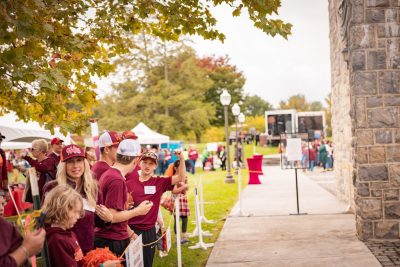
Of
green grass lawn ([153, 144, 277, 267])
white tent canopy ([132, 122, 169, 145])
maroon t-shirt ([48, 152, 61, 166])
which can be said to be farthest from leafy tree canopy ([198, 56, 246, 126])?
maroon t-shirt ([48, 152, 61, 166])

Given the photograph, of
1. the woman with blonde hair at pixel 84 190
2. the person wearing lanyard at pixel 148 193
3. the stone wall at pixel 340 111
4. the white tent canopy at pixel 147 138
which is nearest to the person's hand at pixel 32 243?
the woman with blonde hair at pixel 84 190

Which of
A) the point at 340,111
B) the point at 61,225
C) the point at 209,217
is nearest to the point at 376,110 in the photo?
the point at 340,111

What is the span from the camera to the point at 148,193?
5.24 metres

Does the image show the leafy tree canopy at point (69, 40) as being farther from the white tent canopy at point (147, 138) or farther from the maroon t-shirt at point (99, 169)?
the white tent canopy at point (147, 138)

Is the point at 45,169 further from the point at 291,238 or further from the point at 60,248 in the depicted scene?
the point at 60,248

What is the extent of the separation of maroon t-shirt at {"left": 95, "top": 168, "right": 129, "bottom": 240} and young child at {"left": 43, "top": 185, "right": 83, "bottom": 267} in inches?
25.8

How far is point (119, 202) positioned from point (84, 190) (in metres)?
0.32

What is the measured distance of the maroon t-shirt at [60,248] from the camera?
327cm

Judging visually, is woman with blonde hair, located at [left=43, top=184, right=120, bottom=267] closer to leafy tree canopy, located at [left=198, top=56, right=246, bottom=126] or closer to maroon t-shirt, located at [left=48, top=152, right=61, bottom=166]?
maroon t-shirt, located at [left=48, top=152, right=61, bottom=166]

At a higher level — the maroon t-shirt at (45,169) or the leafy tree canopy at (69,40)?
the leafy tree canopy at (69,40)

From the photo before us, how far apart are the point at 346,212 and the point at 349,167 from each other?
1.17m

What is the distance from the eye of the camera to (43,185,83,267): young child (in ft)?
10.7

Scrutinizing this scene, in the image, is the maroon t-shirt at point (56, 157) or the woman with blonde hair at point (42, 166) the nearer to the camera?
the woman with blonde hair at point (42, 166)

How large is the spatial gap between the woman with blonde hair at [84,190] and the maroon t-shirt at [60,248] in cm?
49
